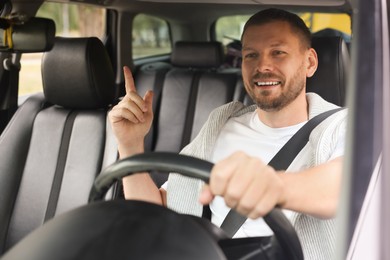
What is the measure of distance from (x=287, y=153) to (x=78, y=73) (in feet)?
3.57

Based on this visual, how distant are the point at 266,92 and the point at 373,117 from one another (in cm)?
93

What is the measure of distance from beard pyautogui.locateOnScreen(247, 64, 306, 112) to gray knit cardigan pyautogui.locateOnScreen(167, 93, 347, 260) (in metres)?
0.08

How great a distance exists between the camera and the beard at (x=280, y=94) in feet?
6.04

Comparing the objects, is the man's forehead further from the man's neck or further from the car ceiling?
the car ceiling

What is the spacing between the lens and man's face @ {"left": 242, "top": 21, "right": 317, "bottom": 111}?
6.04 feet

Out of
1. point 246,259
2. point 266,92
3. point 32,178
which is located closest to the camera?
point 246,259

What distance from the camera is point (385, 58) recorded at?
1.01 metres

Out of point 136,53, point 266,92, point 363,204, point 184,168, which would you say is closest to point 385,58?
point 363,204

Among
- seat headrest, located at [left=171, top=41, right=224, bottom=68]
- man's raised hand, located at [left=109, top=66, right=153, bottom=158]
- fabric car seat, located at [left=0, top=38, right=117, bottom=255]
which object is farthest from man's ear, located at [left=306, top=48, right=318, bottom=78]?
seat headrest, located at [left=171, top=41, right=224, bottom=68]

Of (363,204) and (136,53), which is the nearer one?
(363,204)

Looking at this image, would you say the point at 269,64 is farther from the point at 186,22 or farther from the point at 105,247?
the point at 186,22

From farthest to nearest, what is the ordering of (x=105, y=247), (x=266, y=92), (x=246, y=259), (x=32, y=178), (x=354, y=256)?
1. (x=32, y=178)
2. (x=266, y=92)
3. (x=246, y=259)
4. (x=354, y=256)
5. (x=105, y=247)

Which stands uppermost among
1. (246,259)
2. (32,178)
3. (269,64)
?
(269,64)

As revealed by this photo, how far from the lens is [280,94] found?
1.84 metres
